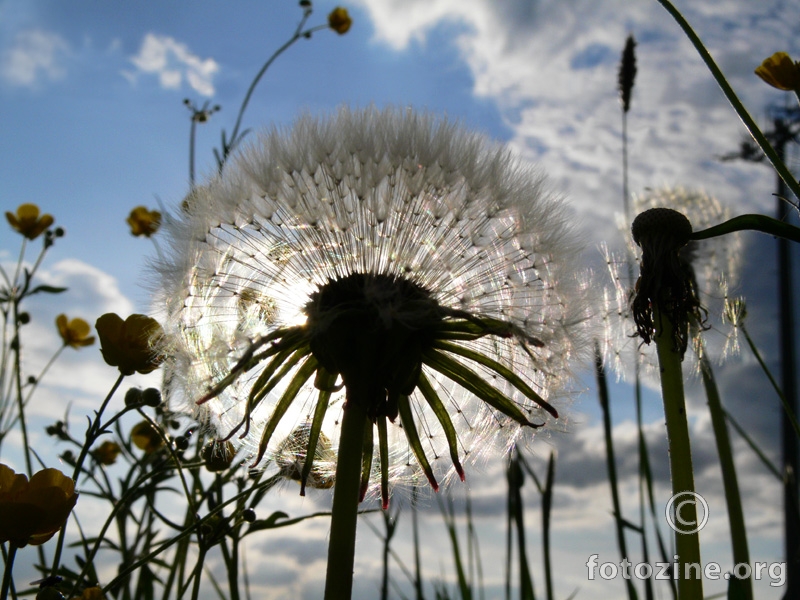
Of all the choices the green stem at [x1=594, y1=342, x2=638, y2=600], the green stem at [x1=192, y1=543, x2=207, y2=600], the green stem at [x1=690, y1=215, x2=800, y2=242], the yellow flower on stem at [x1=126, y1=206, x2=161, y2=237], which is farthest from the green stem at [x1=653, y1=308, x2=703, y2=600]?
the yellow flower on stem at [x1=126, y1=206, x2=161, y2=237]

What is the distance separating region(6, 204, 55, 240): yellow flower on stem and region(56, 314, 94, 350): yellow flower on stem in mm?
481

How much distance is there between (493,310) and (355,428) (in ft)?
1.67

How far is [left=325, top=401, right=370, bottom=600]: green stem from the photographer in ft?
4.96

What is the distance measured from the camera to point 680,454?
55.7 inches

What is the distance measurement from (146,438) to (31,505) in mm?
1084

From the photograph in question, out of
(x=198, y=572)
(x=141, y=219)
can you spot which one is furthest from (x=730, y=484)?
(x=141, y=219)

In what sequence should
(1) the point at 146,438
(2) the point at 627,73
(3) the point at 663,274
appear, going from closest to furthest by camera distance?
(3) the point at 663,274, (1) the point at 146,438, (2) the point at 627,73

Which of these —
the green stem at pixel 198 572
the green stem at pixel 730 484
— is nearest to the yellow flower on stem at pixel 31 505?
the green stem at pixel 198 572

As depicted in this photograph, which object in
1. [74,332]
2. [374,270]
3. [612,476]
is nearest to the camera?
[374,270]

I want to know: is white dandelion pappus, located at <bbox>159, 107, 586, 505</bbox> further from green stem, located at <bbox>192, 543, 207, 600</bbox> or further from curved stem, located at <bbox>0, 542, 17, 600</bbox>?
curved stem, located at <bbox>0, 542, 17, 600</bbox>

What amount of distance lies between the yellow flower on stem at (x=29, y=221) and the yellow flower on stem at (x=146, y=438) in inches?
63.1

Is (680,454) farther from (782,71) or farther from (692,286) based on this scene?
(782,71)

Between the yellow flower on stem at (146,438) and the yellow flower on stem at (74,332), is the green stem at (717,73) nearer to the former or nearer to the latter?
the yellow flower on stem at (146,438)

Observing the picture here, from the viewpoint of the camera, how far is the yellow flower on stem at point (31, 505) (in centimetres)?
142
